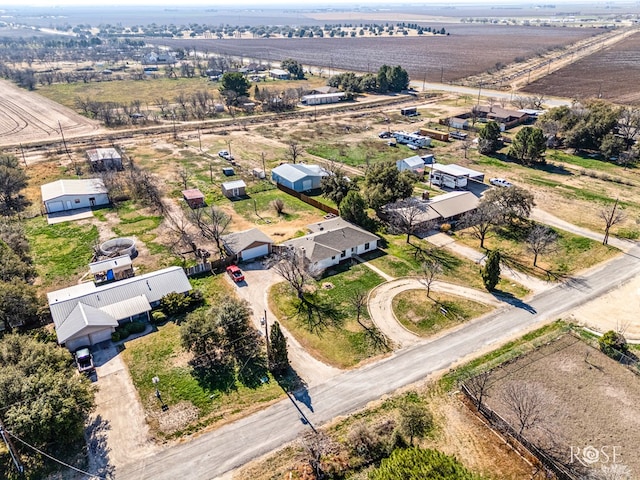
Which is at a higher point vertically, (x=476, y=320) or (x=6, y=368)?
(x=6, y=368)

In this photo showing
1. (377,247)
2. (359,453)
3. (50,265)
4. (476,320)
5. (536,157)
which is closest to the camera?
(359,453)

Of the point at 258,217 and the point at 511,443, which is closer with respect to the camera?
the point at 511,443

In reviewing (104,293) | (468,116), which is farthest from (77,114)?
(468,116)

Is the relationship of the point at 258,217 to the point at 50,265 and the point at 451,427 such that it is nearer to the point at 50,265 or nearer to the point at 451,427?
the point at 50,265

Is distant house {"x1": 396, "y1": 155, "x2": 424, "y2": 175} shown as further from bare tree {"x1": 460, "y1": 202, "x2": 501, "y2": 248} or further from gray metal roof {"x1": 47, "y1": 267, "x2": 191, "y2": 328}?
gray metal roof {"x1": 47, "y1": 267, "x2": 191, "y2": 328}

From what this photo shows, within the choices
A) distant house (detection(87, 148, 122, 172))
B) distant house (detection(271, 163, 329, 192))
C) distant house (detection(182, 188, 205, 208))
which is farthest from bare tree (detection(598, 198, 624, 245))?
distant house (detection(87, 148, 122, 172))

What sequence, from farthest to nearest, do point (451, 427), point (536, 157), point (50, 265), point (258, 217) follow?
point (536, 157), point (258, 217), point (50, 265), point (451, 427)
